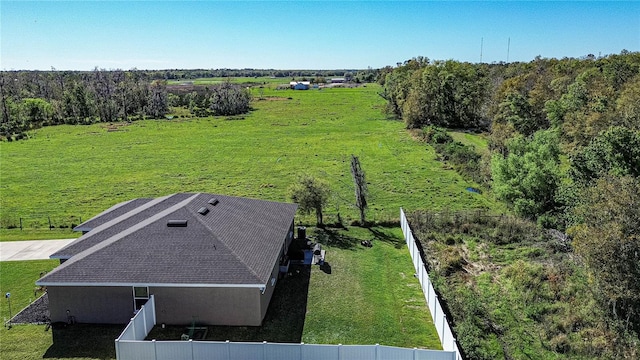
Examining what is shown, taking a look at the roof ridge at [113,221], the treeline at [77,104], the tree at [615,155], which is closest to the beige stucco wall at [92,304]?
the roof ridge at [113,221]

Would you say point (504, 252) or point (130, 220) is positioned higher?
point (130, 220)

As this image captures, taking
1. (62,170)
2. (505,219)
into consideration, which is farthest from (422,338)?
(62,170)

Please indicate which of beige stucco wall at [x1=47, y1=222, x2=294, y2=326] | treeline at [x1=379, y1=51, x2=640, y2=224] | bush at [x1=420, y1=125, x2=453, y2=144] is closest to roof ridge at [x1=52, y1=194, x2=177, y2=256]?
beige stucco wall at [x1=47, y1=222, x2=294, y2=326]

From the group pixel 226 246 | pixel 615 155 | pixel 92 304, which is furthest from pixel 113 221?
pixel 615 155

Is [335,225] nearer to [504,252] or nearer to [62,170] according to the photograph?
[504,252]

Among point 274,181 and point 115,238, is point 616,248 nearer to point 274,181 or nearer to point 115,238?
point 115,238

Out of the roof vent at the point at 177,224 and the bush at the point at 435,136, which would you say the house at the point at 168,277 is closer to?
the roof vent at the point at 177,224
